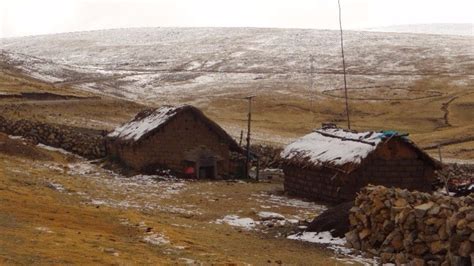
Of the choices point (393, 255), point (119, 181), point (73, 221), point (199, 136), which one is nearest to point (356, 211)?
point (393, 255)

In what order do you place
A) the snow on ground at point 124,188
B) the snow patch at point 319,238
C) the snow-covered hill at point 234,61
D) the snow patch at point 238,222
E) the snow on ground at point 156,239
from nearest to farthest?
the snow on ground at point 156,239 → the snow patch at point 319,238 → the snow patch at point 238,222 → the snow on ground at point 124,188 → the snow-covered hill at point 234,61

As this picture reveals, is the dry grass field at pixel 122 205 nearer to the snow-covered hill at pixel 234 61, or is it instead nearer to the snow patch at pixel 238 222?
the snow patch at pixel 238 222

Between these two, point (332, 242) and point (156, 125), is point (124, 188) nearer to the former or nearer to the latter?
point (156, 125)

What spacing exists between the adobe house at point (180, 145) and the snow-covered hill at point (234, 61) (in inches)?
1979

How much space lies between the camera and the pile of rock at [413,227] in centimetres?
1500

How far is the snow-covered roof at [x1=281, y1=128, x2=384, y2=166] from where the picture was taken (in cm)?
2958

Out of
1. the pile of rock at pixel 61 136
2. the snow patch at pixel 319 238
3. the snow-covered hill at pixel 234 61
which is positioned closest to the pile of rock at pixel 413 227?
the snow patch at pixel 319 238

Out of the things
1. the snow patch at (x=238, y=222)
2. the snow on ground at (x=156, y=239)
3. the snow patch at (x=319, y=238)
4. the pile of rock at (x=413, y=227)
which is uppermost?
the pile of rock at (x=413, y=227)

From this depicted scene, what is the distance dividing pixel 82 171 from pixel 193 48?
387 ft

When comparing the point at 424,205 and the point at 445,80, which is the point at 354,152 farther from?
the point at 445,80

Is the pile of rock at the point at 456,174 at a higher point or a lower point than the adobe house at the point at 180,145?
lower

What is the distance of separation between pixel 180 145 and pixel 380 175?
43.5ft

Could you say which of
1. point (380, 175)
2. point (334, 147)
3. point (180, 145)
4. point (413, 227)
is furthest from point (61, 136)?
point (413, 227)

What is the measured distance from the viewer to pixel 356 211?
19.8 meters
